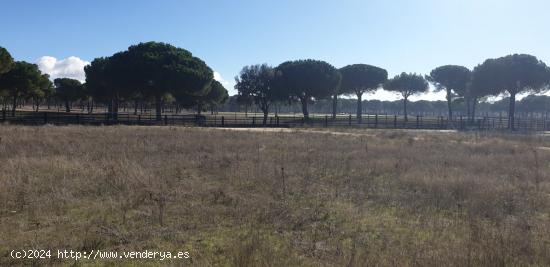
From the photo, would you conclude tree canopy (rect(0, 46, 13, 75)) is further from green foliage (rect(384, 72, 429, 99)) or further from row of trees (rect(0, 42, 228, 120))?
green foliage (rect(384, 72, 429, 99))

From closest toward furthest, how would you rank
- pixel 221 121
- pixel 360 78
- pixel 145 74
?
pixel 221 121 < pixel 145 74 < pixel 360 78

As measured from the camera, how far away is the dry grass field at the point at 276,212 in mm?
6238

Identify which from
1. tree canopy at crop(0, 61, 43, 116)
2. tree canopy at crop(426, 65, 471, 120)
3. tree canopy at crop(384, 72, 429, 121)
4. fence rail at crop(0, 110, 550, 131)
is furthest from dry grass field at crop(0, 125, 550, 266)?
tree canopy at crop(384, 72, 429, 121)

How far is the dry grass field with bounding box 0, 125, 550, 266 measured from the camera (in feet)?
20.5

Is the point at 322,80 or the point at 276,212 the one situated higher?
the point at 322,80

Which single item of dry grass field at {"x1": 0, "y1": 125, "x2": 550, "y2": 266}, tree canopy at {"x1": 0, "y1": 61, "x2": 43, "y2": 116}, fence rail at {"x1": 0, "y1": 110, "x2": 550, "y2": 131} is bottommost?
dry grass field at {"x1": 0, "y1": 125, "x2": 550, "y2": 266}

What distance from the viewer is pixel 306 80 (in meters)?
71.8

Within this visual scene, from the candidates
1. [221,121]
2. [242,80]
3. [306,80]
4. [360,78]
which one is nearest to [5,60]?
[221,121]

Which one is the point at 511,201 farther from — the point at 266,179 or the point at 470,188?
the point at 266,179

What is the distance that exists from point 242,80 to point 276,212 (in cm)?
6203

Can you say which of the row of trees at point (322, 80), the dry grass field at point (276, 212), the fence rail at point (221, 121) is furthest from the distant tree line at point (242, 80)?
the dry grass field at point (276, 212)

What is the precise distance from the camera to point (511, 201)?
32.9 ft

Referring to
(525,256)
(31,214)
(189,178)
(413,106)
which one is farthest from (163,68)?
(413,106)

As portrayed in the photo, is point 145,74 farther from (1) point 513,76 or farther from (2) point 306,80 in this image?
(1) point 513,76
